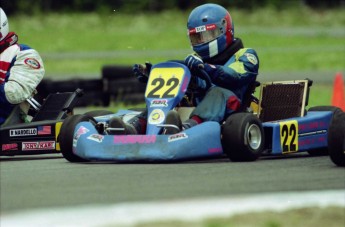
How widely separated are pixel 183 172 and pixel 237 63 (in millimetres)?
1770

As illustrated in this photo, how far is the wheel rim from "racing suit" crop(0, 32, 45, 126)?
2.33 metres

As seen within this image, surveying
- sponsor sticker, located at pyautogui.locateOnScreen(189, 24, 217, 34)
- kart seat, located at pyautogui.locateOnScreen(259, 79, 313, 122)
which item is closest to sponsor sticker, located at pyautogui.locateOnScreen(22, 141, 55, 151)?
sponsor sticker, located at pyautogui.locateOnScreen(189, 24, 217, 34)

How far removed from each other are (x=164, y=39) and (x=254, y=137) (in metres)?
31.6

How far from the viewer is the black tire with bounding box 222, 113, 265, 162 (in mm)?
9250

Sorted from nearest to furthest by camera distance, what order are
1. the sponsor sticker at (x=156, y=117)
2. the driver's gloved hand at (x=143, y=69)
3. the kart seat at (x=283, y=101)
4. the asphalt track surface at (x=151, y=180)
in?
the asphalt track surface at (x=151, y=180) → the sponsor sticker at (x=156, y=117) → the driver's gloved hand at (x=143, y=69) → the kart seat at (x=283, y=101)

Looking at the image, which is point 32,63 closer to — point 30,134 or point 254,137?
point 30,134

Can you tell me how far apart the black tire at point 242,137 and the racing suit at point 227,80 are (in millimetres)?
332

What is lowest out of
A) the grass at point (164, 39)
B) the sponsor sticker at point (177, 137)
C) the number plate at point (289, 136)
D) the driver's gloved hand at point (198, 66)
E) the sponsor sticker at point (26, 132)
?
the grass at point (164, 39)

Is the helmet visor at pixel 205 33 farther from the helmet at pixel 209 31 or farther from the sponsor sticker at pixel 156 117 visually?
the sponsor sticker at pixel 156 117

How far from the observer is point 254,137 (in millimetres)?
9508

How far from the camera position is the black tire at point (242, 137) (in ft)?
30.3

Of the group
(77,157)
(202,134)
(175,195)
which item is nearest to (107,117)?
(77,157)

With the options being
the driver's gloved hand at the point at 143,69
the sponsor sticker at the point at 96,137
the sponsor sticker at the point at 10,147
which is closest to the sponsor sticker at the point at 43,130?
the sponsor sticker at the point at 10,147

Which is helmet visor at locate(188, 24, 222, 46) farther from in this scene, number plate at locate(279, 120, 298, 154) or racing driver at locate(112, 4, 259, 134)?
number plate at locate(279, 120, 298, 154)
